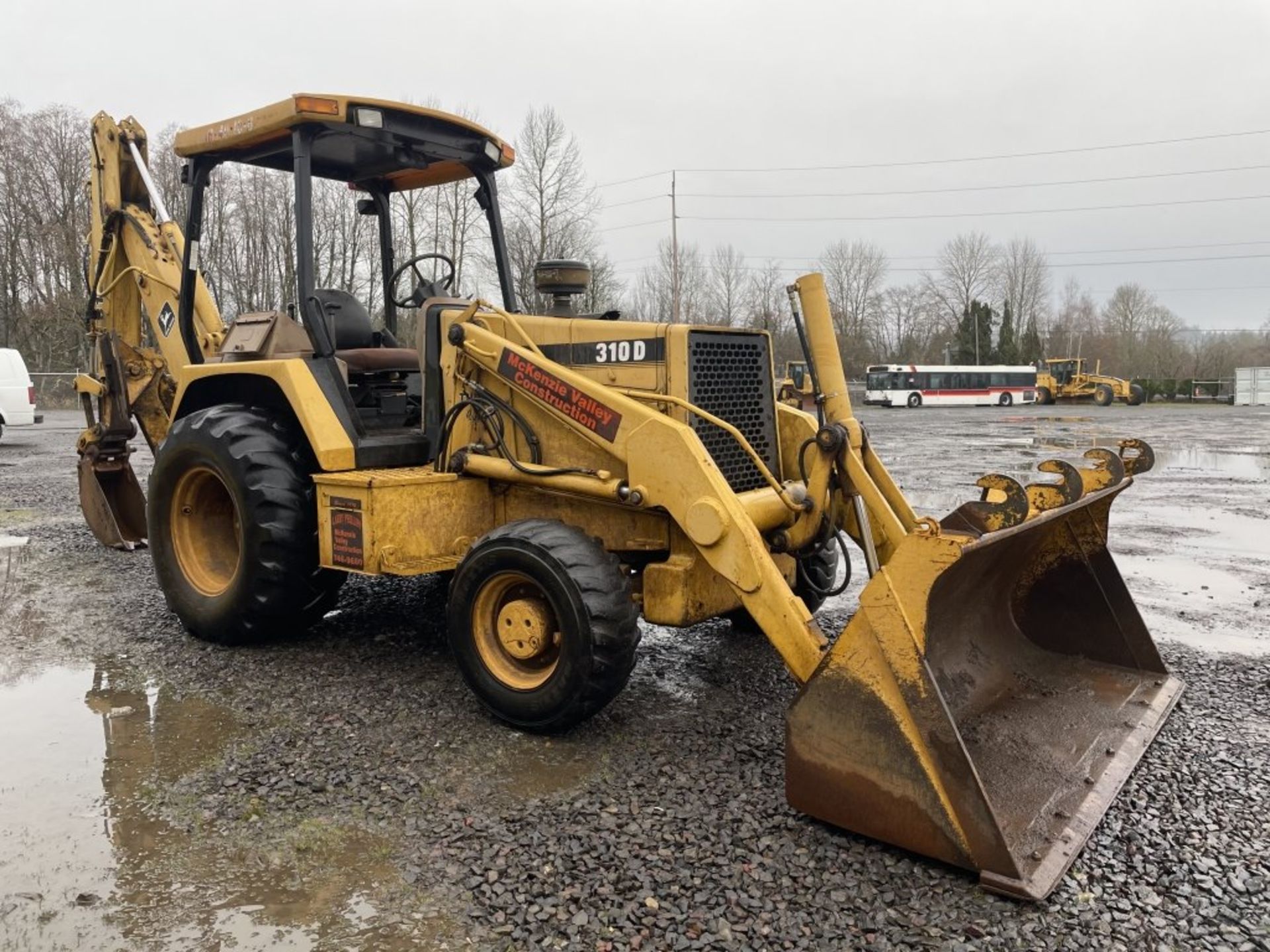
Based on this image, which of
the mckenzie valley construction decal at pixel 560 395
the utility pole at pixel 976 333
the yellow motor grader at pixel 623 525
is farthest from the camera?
the utility pole at pixel 976 333

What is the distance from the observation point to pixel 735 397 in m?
4.70

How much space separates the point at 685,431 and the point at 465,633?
136 centimetres

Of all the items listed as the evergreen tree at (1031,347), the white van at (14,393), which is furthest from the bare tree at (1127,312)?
the white van at (14,393)

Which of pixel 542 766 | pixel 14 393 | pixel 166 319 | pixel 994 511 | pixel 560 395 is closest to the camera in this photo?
pixel 994 511

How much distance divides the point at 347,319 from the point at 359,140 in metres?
1.06

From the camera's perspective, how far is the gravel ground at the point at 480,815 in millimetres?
2777

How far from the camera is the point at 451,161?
583 centimetres

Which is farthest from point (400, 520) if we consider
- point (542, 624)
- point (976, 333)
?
point (976, 333)

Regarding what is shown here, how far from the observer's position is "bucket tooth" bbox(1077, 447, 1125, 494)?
4.49m

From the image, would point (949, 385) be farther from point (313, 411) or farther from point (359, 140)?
point (313, 411)

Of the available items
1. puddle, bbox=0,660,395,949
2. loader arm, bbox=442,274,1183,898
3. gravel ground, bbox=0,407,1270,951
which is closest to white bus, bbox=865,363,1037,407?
gravel ground, bbox=0,407,1270,951

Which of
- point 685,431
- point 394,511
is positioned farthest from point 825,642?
point 394,511

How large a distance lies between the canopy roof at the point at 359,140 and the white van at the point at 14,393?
15.3 m

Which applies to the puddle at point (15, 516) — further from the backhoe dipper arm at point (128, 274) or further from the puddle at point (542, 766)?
the puddle at point (542, 766)
